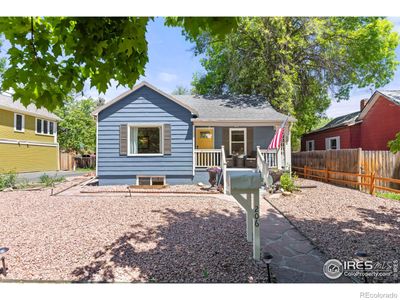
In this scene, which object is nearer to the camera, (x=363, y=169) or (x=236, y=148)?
(x=363, y=169)

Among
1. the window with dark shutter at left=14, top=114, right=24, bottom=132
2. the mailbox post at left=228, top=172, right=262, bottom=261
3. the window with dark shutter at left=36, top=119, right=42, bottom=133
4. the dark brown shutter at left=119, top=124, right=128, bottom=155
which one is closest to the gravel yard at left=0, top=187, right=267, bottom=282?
the mailbox post at left=228, top=172, right=262, bottom=261

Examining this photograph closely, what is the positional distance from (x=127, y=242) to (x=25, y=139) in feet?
51.0

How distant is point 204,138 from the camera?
11.9m

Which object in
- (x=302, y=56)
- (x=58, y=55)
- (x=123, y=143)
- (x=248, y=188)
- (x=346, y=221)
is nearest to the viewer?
(x=58, y=55)

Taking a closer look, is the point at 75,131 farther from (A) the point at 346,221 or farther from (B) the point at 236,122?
(A) the point at 346,221

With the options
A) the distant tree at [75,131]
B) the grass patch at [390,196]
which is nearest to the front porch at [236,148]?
the grass patch at [390,196]

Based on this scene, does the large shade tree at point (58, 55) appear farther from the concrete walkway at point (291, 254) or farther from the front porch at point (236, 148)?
the front porch at point (236, 148)

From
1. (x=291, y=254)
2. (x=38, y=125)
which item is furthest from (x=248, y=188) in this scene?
(x=38, y=125)

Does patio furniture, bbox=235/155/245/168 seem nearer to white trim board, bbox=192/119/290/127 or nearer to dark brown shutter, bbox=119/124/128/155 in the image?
white trim board, bbox=192/119/290/127

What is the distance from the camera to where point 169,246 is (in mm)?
3951

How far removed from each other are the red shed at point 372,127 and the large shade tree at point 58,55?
1287 centimetres

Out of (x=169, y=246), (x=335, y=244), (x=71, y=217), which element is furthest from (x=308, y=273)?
(x=71, y=217)
